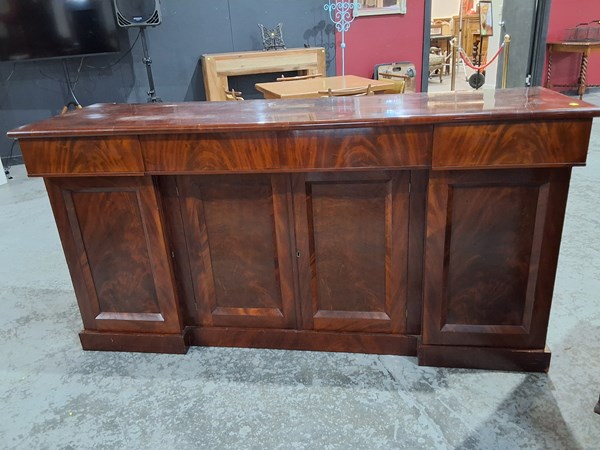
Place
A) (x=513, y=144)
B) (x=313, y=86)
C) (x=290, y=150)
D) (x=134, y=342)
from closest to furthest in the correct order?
(x=513, y=144) < (x=290, y=150) < (x=134, y=342) < (x=313, y=86)

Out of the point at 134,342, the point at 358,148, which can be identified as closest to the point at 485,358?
the point at 358,148

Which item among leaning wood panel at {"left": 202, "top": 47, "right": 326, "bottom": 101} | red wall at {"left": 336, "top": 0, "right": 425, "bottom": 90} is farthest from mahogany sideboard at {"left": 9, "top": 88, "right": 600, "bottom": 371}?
red wall at {"left": 336, "top": 0, "right": 425, "bottom": 90}

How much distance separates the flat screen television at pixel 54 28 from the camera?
4539mm

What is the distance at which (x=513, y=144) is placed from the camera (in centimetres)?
143

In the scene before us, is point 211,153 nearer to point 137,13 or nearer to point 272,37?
point 137,13

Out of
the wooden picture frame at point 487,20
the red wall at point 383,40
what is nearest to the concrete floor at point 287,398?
the red wall at point 383,40

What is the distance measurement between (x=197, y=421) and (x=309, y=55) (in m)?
4.35

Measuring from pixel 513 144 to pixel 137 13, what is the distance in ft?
14.2

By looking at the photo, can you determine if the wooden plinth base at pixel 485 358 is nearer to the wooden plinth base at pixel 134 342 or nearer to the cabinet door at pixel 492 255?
the cabinet door at pixel 492 255

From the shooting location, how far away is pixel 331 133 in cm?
152

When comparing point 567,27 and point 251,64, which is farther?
point 567,27

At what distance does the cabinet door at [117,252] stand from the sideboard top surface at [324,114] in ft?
0.64

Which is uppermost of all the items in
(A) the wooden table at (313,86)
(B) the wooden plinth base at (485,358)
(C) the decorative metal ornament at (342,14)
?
(C) the decorative metal ornament at (342,14)

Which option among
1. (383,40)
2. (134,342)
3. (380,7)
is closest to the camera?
(134,342)
